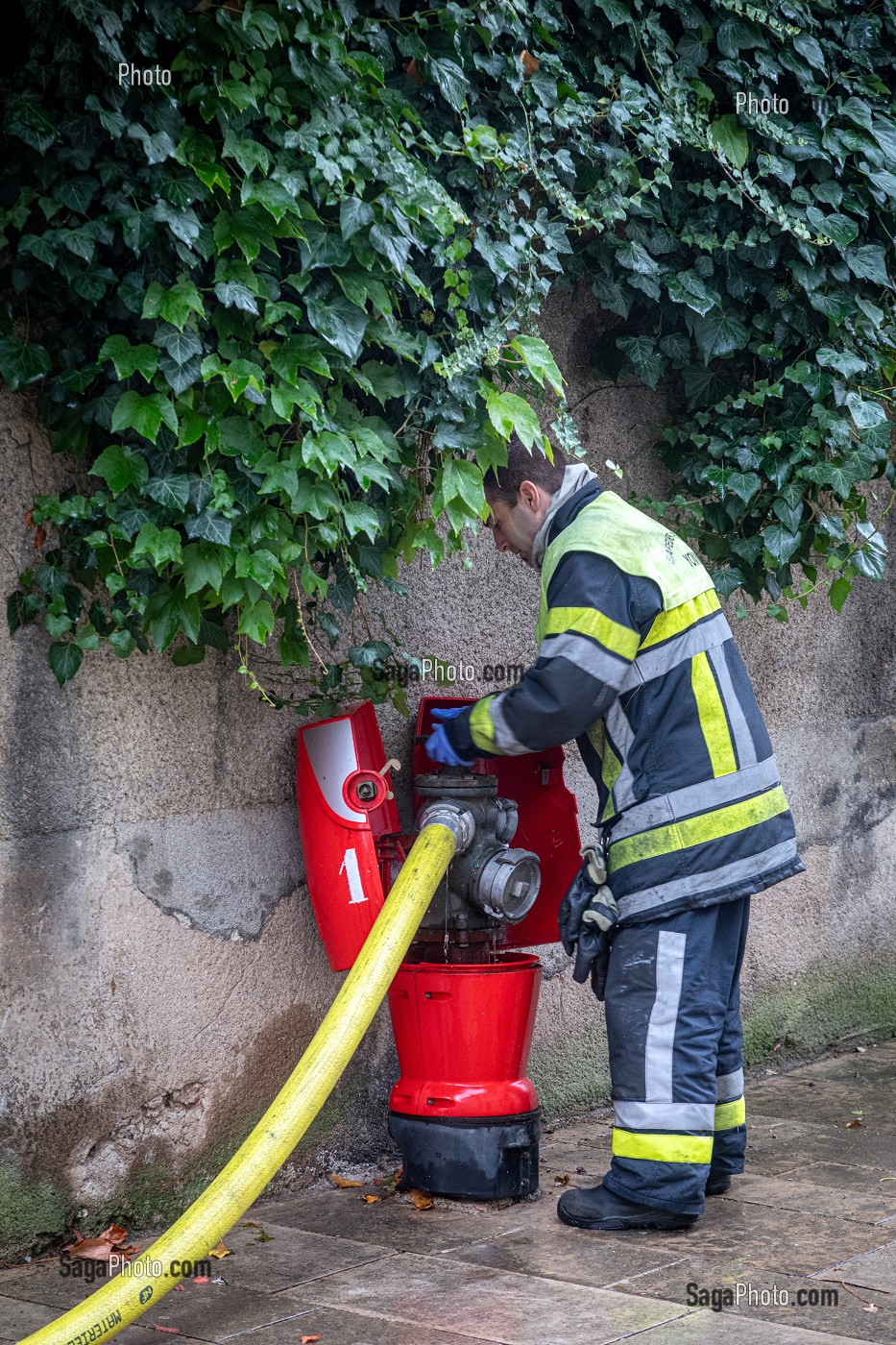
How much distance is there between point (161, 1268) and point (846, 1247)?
4.96 ft

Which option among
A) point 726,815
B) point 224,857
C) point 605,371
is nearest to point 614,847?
point 726,815

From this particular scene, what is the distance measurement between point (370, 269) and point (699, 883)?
4.95 ft

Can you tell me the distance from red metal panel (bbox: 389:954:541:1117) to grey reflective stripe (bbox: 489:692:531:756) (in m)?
0.53

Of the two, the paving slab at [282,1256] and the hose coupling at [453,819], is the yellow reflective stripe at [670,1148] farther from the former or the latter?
the hose coupling at [453,819]

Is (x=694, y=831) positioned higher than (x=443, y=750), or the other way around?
(x=443, y=750)

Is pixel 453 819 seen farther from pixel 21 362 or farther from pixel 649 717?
pixel 21 362

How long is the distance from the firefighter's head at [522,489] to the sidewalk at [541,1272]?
1577mm

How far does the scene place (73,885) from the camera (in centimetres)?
319

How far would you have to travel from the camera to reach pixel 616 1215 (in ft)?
10.9

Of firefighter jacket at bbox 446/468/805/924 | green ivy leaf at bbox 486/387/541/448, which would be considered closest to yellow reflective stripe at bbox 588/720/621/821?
firefighter jacket at bbox 446/468/805/924

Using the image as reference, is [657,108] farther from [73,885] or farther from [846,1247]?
Result: [846,1247]

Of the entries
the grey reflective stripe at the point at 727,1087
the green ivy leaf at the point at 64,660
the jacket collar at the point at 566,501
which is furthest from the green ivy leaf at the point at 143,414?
the grey reflective stripe at the point at 727,1087

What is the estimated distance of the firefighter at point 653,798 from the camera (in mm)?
3244

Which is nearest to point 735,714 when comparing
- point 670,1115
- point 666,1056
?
point 666,1056
